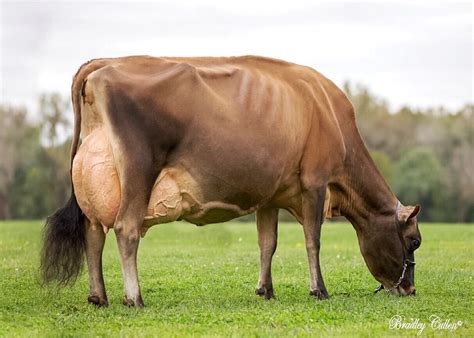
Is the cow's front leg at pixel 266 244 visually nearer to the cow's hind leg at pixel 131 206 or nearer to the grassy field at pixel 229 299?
the grassy field at pixel 229 299

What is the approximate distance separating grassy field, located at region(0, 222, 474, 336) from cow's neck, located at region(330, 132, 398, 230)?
1.11m

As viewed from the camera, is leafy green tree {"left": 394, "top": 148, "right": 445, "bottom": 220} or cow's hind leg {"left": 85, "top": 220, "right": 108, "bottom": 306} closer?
cow's hind leg {"left": 85, "top": 220, "right": 108, "bottom": 306}

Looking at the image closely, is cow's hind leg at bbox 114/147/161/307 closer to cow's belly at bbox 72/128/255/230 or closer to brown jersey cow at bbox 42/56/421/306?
brown jersey cow at bbox 42/56/421/306

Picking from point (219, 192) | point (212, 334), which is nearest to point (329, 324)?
point (212, 334)

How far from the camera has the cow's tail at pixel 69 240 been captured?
11789mm

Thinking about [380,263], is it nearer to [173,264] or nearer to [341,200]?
[341,200]

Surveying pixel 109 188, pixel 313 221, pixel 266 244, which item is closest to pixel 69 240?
pixel 109 188

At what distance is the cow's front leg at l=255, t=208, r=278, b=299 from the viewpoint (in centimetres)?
1309

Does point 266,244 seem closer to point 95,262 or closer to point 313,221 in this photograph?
point 313,221

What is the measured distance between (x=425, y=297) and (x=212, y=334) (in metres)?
4.22

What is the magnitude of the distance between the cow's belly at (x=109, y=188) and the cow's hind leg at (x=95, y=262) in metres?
0.21

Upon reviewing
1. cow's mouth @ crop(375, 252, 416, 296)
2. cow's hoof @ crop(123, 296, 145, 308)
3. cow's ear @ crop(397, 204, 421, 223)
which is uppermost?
cow's ear @ crop(397, 204, 421, 223)

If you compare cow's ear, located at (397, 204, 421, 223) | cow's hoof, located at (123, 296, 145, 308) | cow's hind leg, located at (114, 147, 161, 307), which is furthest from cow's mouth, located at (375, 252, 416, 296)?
cow's hind leg, located at (114, 147, 161, 307)

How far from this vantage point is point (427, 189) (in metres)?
60.5
